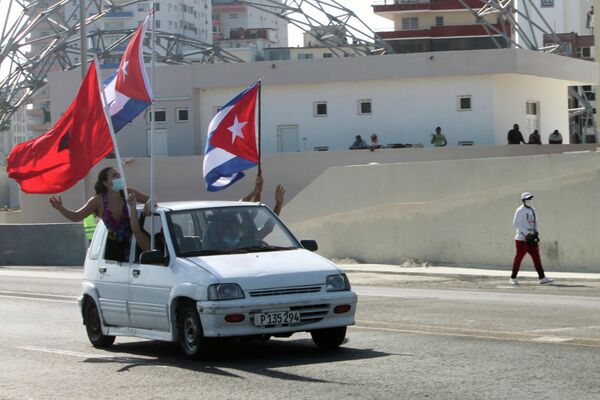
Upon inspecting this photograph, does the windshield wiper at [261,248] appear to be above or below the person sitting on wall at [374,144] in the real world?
below

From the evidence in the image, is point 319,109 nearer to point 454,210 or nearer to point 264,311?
point 454,210

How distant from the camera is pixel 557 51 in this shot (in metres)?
64.8

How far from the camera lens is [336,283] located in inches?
502

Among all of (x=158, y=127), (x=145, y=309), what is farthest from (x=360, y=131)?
(x=145, y=309)

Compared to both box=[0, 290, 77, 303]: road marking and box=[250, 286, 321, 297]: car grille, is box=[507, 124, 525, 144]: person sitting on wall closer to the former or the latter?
box=[0, 290, 77, 303]: road marking

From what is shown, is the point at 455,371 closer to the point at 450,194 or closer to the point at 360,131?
the point at 450,194

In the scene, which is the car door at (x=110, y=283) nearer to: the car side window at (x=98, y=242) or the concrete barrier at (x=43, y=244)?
the car side window at (x=98, y=242)

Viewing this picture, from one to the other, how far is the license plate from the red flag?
14.5 feet

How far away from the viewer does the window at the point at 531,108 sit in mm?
53709

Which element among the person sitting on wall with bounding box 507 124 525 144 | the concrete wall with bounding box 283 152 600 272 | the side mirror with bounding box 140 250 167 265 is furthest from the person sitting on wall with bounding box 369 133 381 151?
the side mirror with bounding box 140 250 167 265

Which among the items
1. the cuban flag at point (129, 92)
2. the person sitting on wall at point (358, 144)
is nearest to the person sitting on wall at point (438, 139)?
the person sitting on wall at point (358, 144)

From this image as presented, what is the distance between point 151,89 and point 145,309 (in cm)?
424

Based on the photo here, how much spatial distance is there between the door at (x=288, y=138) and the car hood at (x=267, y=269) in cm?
4063

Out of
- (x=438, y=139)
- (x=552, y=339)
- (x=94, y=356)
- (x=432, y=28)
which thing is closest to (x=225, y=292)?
(x=94, y=356)
